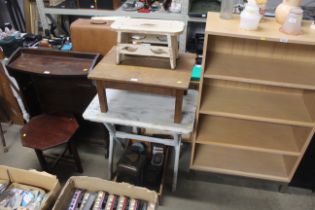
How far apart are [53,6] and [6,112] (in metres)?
1.09

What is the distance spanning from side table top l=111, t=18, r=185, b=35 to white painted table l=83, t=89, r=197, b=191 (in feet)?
1.43

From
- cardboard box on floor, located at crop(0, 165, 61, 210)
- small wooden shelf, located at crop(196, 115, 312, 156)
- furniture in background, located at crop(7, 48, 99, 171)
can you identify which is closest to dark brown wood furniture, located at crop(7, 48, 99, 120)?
furniture in background, located at crop(7, 48, 99, 171)

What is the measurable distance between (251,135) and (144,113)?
799 mm

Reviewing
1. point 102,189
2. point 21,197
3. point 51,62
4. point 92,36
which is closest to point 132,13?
point 92,36

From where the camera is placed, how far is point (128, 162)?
1.72m

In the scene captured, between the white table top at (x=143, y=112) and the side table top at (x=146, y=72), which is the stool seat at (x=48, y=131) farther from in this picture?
the side table top at (x=146, y=72)

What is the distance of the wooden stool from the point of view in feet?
5.37

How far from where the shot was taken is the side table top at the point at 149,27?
1.16 meters

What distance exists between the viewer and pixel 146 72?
1246 mm

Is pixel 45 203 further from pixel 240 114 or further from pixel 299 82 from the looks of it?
pixel 299 82

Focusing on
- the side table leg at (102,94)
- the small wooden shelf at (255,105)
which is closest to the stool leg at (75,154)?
the side table leg at (102,94)

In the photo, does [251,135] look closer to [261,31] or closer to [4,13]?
[261,31]

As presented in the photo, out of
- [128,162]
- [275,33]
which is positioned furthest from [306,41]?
[128,162]

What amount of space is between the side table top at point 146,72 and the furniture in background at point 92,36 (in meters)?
0.37
